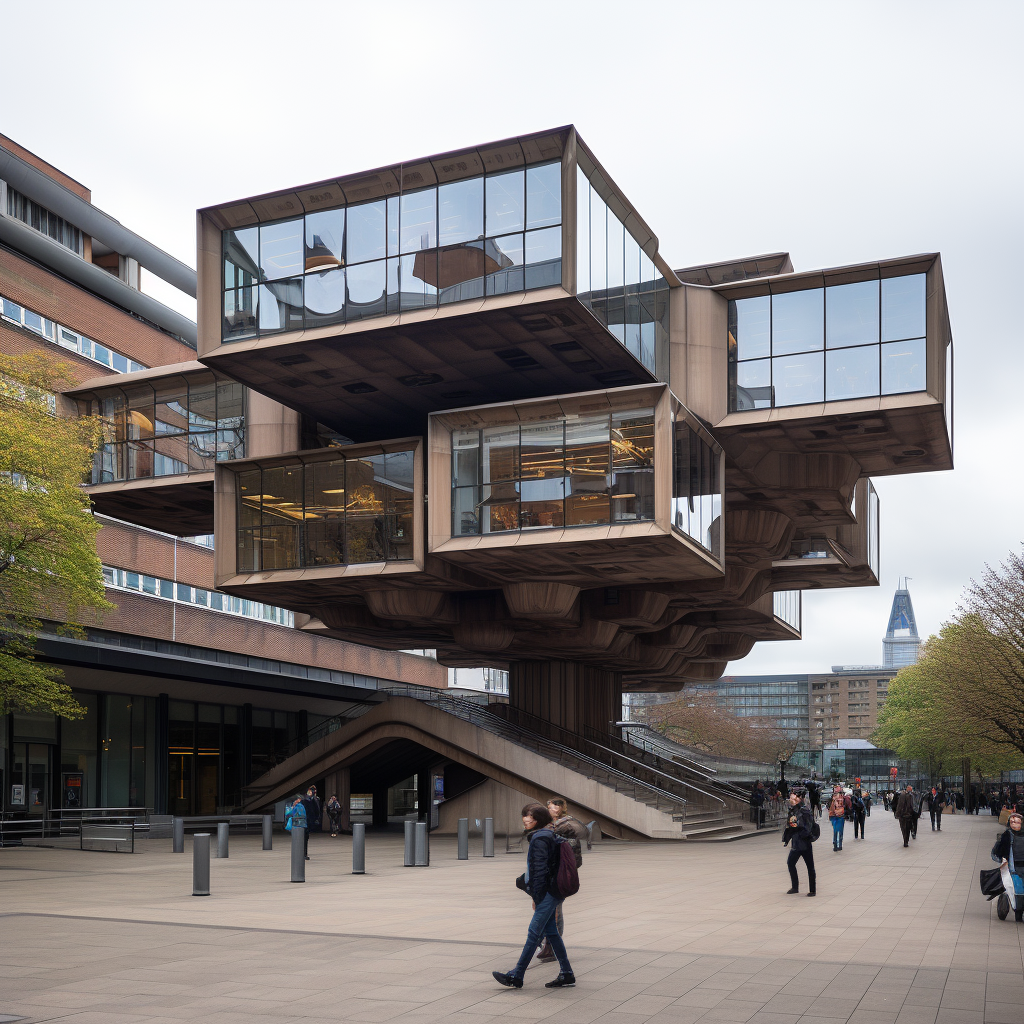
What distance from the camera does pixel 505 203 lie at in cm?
2914

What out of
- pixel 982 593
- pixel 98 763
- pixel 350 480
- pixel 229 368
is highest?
pixel 229 368

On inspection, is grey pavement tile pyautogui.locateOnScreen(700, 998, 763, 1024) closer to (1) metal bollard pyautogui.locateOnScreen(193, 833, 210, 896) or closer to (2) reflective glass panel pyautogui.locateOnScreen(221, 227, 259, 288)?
(1) metal bollard pyautogui.locateOnScreen(193, 833, 210, 896)

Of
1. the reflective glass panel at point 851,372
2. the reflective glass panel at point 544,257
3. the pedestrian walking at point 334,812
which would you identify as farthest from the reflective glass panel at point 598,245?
the pedestrian walking at point 334,812

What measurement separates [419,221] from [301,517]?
31.7ft

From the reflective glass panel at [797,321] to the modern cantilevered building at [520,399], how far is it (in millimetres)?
57

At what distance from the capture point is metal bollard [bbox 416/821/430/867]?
987 inches

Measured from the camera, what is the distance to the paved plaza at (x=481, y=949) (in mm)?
9648

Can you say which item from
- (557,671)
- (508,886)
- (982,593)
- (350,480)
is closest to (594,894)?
(508,886)

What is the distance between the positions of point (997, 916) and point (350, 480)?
2229cm

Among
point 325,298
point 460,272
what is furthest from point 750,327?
point 325,298

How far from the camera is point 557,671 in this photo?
45.8 m

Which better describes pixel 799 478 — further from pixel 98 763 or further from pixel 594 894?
pixel 98 763

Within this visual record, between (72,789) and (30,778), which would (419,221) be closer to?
(30,778)

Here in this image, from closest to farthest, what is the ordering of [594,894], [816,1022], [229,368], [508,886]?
[816,1022] → [594,894] → [508,886] → [229,368]
